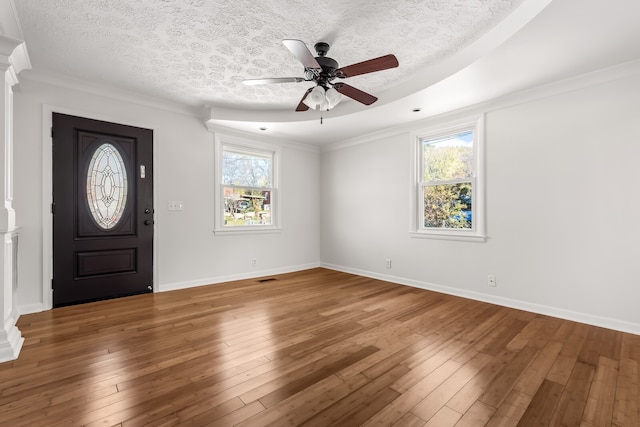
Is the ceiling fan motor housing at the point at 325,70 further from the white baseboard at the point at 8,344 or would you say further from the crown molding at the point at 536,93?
the white baseboard at the point at 8,344

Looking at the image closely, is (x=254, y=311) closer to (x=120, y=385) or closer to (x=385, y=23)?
(x=120, y=385)

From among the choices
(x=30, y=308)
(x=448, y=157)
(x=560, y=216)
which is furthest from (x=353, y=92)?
(x=30, y=308)

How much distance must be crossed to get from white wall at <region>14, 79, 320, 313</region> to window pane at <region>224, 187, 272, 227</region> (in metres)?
0.30

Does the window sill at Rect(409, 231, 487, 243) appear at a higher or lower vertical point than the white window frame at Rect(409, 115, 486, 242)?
lower

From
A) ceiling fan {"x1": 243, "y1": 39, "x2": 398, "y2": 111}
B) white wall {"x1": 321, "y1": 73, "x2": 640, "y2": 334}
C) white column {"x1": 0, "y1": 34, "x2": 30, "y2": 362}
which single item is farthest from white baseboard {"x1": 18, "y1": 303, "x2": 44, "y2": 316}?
white wall {"x1": 321, "y1": 73, "x2": 640, "y2": 334}

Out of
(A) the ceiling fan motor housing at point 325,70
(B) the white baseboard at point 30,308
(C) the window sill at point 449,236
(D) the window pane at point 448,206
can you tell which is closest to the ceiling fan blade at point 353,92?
(A) the ceiling fan motor housing at point 325,70

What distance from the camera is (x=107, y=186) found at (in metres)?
3.73

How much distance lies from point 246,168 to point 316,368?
3.81 metres

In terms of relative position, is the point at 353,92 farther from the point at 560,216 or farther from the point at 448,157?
the point at 560,216

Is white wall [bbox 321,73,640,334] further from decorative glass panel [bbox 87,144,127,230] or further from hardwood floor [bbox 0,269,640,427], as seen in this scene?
decorative glass panel [bbox 87,144,127,230]

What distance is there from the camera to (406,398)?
5.76 feet

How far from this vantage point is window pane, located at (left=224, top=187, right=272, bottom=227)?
494 cm

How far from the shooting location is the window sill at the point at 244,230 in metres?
4.73

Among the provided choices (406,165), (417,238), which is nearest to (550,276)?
(417,238)
